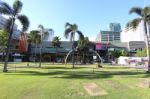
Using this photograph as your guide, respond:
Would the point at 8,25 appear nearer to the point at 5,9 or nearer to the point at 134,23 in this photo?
the point at 5,9

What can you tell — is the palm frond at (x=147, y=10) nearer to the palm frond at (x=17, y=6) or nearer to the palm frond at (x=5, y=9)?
the palm frond at (x=17, y=6)

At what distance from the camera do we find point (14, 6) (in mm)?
41281

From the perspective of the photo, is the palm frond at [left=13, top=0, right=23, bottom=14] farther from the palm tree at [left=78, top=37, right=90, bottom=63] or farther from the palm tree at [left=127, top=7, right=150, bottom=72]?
the palm tree at [left=78, top=37, right=90, bottom=63]

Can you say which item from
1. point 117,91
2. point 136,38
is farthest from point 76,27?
point 136,38

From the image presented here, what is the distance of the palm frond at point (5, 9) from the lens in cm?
3984

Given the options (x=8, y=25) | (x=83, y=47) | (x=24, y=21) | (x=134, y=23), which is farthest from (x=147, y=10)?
(x=83, y=47)

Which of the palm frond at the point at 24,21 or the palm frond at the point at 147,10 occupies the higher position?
the palm frond at the point at 147,10

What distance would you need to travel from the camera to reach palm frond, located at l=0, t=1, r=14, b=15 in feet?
131

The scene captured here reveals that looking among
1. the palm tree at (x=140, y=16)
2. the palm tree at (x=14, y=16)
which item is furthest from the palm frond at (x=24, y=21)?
the palm tree at (x=140, y=16)

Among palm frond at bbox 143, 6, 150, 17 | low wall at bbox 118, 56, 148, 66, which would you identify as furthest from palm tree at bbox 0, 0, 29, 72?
low wall at bbox 118, 56, 148, 66

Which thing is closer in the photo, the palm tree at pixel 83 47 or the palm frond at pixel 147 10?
the palm frond at pixel 147 10

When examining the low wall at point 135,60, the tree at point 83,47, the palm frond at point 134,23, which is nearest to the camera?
the palm frond at point 134,23

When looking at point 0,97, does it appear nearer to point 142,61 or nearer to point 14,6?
point 14,6

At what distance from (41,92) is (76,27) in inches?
1788
